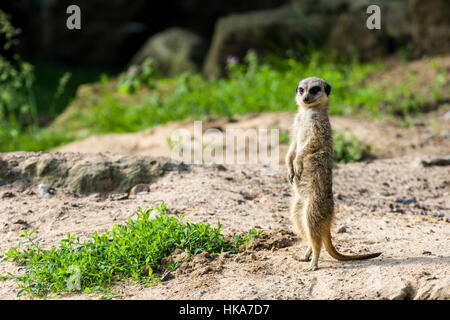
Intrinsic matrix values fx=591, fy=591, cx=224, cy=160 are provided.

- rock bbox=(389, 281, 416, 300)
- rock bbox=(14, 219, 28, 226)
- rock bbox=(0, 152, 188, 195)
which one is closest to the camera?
rock bbox=(389, 281, 416, 300)

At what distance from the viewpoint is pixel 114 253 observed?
3.05 meters

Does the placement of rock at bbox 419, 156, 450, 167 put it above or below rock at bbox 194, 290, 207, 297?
above

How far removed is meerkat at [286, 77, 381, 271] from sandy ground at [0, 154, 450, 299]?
0.53 ft

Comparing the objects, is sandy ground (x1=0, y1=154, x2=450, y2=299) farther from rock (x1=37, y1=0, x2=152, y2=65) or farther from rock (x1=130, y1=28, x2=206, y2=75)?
rock (x1=37, y1=0, x2=152, y2=65)

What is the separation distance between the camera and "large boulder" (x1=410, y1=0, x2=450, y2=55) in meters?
8.14

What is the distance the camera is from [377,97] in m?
7.07

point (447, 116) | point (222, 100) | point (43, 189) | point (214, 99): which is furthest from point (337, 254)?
point (214, 99)

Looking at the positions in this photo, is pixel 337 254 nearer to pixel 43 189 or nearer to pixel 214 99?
pixel 43 189

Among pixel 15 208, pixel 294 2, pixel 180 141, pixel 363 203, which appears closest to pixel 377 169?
pixel 363 203

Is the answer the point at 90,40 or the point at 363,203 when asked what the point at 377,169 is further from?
the point at 90,40

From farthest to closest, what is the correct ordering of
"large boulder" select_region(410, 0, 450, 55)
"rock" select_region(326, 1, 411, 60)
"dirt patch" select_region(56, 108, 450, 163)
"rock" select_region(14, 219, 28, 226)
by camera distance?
"rock" select_region(326, 1, 411, 60)
"large boulder" select_region(410, 0, 450, 55)
"dirt patch" select_region(56, 108, 450, 163)
"rock" select_region(14, 219, 28, 226)

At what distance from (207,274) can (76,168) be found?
159cm

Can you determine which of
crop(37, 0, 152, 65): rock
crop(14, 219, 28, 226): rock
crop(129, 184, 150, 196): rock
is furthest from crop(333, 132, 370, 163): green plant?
crop(37, 0, 152, 65): rock

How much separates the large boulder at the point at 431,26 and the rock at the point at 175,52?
12.2 ft
